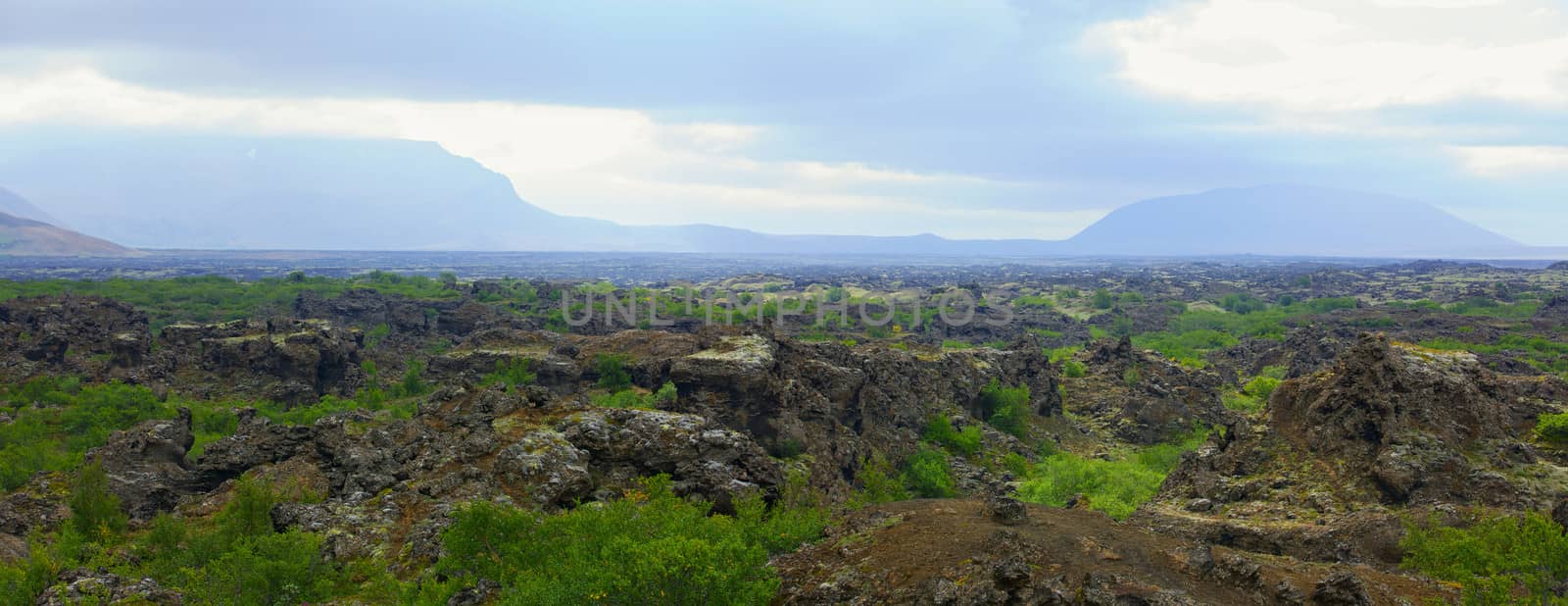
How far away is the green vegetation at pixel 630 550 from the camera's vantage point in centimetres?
1766

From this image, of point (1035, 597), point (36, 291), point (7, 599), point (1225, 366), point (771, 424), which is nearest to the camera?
point (1035, 597)

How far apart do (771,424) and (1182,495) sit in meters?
18.9

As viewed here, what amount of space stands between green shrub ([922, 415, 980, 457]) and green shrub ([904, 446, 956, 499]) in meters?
5.85

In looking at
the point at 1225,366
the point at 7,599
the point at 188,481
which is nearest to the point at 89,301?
the point at 188,481

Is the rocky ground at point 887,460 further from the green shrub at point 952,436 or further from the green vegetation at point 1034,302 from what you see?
the green vegetation at point 1034,302

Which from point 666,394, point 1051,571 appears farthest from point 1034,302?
point 1051,571

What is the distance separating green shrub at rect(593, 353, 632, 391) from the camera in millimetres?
51781

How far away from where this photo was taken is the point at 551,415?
111ft

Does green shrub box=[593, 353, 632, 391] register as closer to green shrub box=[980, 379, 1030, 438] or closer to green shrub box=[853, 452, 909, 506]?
green shrub box=[853, 452, 909, 506]

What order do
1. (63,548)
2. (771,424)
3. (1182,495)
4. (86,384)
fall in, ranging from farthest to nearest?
(86,384) → (771,424) → (1182,495) → (63,548)

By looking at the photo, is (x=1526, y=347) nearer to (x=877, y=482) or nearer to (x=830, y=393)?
(x=830, y=393)

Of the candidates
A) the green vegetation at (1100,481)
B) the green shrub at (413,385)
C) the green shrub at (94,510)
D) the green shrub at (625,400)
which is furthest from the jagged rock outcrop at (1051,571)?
the green shrub at (413,385)

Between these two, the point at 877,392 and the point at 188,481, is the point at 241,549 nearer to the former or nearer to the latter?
the point at 188,481

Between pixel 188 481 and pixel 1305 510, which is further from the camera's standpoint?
pixel 188 481
